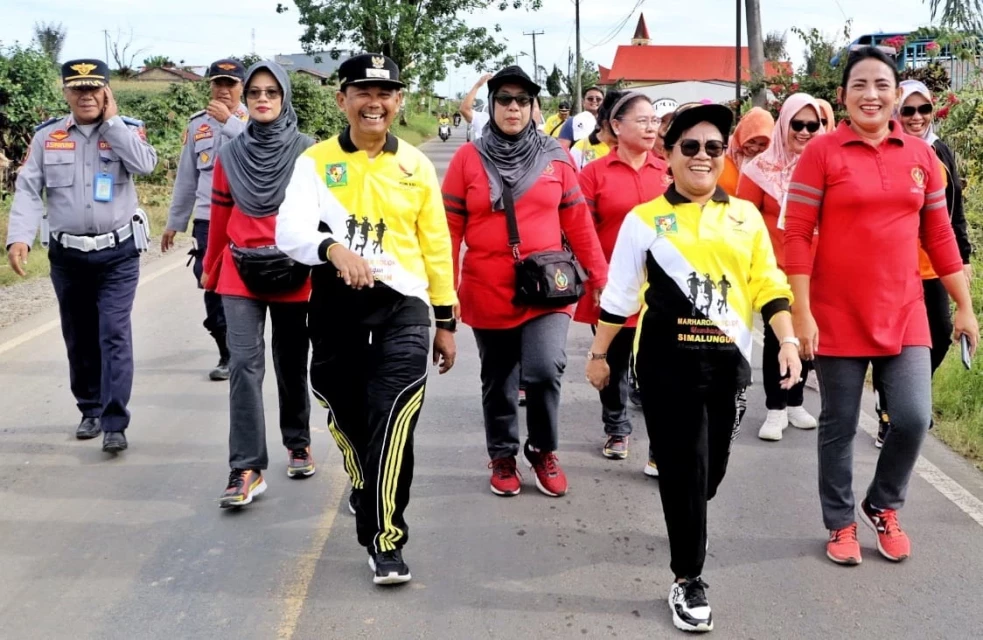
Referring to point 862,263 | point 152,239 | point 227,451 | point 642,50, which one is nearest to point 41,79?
point 152,239

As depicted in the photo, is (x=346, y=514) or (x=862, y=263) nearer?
(x=862, y=263)

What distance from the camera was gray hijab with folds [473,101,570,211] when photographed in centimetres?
528

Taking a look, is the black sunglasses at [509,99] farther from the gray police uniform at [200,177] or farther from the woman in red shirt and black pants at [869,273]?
the gray police uniform at [200,177]

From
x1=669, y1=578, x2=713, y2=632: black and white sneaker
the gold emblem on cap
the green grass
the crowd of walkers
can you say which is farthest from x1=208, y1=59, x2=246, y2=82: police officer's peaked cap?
the green grass

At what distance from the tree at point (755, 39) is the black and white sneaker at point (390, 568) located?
59.6 feet

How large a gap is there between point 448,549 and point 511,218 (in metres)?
1.61

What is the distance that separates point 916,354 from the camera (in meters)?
4.48

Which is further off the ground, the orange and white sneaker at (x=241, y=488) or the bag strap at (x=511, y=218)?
the bag strap at (x=511, y=218)

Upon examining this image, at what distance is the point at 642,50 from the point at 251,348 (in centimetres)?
11644

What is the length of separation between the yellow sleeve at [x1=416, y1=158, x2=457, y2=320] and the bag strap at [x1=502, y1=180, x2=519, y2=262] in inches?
33.3

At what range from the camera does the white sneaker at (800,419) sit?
6637mm

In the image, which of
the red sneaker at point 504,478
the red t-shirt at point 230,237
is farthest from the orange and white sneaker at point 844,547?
the red t-shirt at point 230,237

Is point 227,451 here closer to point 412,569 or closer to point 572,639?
point 412,569

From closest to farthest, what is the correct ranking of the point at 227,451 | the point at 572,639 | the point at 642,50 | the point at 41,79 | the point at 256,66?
the point at 572,639, the point at 256,66, the point at 227,451, the point at 41,79, the point at 642,50
